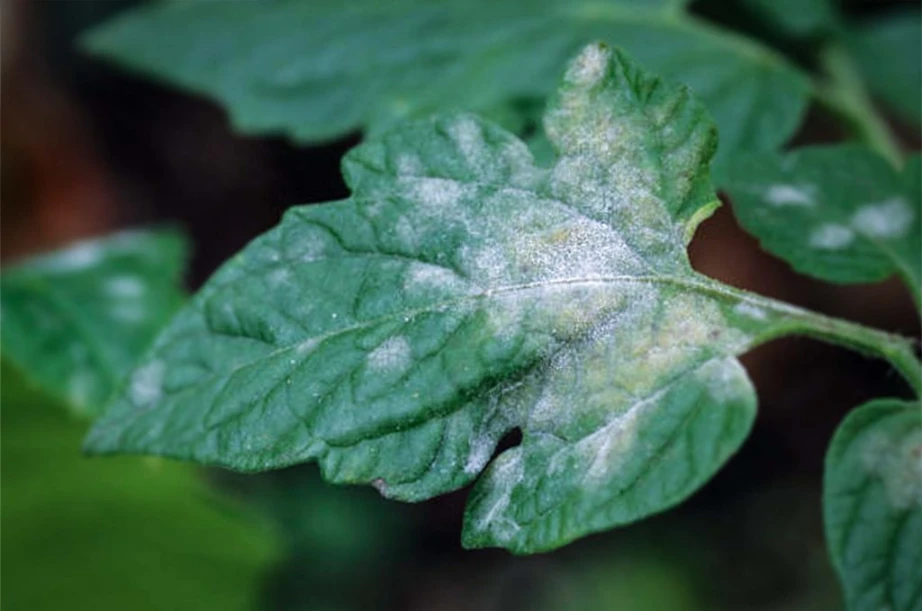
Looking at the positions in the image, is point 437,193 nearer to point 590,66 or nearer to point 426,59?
point 590,66

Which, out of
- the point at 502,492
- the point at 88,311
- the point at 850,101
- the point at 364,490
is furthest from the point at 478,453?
the point at 364,490

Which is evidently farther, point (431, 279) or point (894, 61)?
point (894, 61)

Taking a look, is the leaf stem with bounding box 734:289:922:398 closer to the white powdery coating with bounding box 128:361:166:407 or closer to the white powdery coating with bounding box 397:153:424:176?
the white powdery coating with bounding box 397:153:424:176

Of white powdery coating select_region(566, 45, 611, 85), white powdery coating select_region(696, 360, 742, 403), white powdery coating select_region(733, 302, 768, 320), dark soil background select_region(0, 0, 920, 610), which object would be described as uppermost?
white powdery coating select_region(566, 45, 611, 85)

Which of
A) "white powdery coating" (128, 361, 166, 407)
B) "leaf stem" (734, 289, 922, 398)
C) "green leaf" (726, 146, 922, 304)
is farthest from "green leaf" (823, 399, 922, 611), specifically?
"white powdery coating" (128, 361, 166, 407)

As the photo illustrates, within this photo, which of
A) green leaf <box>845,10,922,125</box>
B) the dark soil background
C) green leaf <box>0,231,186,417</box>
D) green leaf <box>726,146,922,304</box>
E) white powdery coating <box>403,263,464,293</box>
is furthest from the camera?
the dark soil background

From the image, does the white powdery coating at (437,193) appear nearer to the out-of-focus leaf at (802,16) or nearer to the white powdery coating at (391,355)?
the white powdery coating at (391,355)

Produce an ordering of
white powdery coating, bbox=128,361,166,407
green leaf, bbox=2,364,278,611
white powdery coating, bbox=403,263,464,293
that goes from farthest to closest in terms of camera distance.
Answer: green leaf, bbox=2,364,278,611 → white powdery coating, bbox=128,361,166,407 → white powdery coating, bbox=403,263,464,293

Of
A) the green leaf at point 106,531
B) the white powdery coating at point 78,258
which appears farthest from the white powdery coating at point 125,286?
the green leaf at point 106,531
